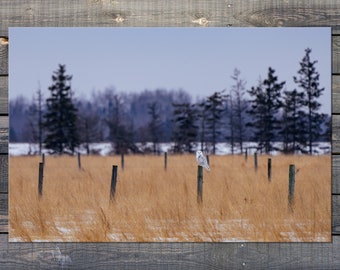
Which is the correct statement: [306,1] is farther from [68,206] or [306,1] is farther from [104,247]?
[68,206]

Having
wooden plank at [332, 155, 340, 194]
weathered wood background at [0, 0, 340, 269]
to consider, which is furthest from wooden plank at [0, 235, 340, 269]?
wooden plank at [332, 155, 340, 194]

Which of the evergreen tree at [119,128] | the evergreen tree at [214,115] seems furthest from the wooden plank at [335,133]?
the evergreen tree at [119,128]

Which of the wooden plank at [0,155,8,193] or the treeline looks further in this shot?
the treeline

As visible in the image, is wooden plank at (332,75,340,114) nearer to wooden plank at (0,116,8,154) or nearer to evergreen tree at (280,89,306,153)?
wooden plank at (0,116,8,154)

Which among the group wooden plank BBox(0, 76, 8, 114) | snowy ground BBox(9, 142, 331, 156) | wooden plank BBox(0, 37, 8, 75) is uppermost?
wooden plank BBox(0, 37, 8, 75)

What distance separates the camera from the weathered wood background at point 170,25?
4.64 metres

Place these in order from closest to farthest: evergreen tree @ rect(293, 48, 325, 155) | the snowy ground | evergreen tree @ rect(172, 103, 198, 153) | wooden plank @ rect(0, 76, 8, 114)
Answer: wooden plank @ rect(0, 76, 8, 114) → evergreen tree @ rect(293, 48, 325, 155) → the snowy ground → evergreen tree @ rect(172, 103, 198, 153)

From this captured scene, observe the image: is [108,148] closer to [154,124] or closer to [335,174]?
[154,124]

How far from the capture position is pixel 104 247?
188 inches

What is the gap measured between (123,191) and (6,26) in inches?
337

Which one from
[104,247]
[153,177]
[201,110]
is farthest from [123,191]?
[201,110]

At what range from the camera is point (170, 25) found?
461 cm

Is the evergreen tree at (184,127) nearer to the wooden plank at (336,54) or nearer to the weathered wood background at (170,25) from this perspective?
the weathered wood background at (170,25)

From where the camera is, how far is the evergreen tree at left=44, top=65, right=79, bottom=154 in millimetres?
23734
